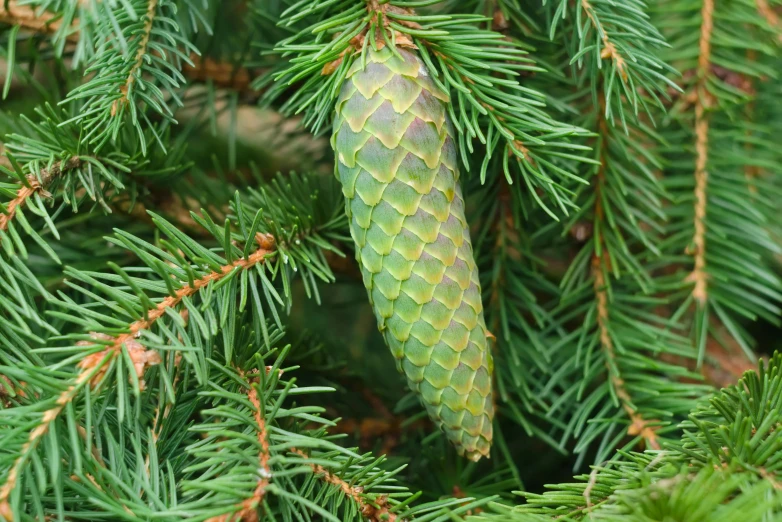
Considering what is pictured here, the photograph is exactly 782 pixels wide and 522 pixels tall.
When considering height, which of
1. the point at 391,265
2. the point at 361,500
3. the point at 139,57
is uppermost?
the point at 139,57

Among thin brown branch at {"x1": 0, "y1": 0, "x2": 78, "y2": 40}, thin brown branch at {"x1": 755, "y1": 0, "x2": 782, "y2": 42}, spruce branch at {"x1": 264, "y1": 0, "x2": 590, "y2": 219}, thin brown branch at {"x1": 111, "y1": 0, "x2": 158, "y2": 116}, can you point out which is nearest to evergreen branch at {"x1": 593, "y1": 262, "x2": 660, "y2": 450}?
spruce branch at {"x1": 264, "y1": 0, "x2": 590, "y2": 219}

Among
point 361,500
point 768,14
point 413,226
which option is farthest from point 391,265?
point 768,14

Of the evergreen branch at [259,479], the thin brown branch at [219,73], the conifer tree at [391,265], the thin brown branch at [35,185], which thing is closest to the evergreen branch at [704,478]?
the conifer tree at [391,265]

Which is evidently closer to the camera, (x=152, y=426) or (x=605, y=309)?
(x=152, y=426)

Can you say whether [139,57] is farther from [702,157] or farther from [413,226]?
[702,157]

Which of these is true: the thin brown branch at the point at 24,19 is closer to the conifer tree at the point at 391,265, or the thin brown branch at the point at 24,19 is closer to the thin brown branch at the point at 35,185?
the conifer tree at the point at 391,265

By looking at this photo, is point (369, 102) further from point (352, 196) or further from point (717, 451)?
point (717, 451)

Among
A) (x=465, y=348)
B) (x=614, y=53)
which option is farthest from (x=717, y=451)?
(x=614, y=53)
